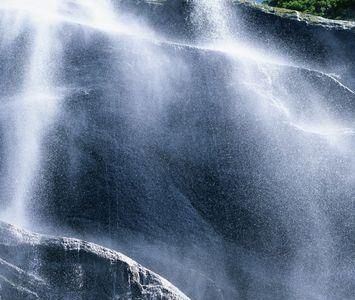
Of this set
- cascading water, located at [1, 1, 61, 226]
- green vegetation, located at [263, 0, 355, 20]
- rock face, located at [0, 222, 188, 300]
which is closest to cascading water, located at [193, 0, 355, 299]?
cascading water, located at [1, 1, 61, 226]

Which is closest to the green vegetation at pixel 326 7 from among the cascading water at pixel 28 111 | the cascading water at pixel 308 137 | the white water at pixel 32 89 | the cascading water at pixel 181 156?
the cascading water at pixel 308 137

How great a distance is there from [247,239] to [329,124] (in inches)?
175

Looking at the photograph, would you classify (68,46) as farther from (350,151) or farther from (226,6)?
(350,151)

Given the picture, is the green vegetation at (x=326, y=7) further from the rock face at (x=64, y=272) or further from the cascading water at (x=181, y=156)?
the rock face at (x=64, y=272)

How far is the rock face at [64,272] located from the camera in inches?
353

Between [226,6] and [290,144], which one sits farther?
[226,6]

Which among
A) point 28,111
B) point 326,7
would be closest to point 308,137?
point 28,111

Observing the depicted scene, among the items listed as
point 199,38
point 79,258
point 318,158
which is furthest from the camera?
point 199,38

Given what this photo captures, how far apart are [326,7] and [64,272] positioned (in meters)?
28.9

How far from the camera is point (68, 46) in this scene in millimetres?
15883

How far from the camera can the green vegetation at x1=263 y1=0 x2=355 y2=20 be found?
105ft

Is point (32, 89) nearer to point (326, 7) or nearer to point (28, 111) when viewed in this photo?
point (28, 111)

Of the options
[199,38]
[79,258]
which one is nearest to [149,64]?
[199,38]

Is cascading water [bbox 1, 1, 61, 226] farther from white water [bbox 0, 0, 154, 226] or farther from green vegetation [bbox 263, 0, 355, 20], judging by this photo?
green vegetation [bbox 263, 0, 355, 20]
